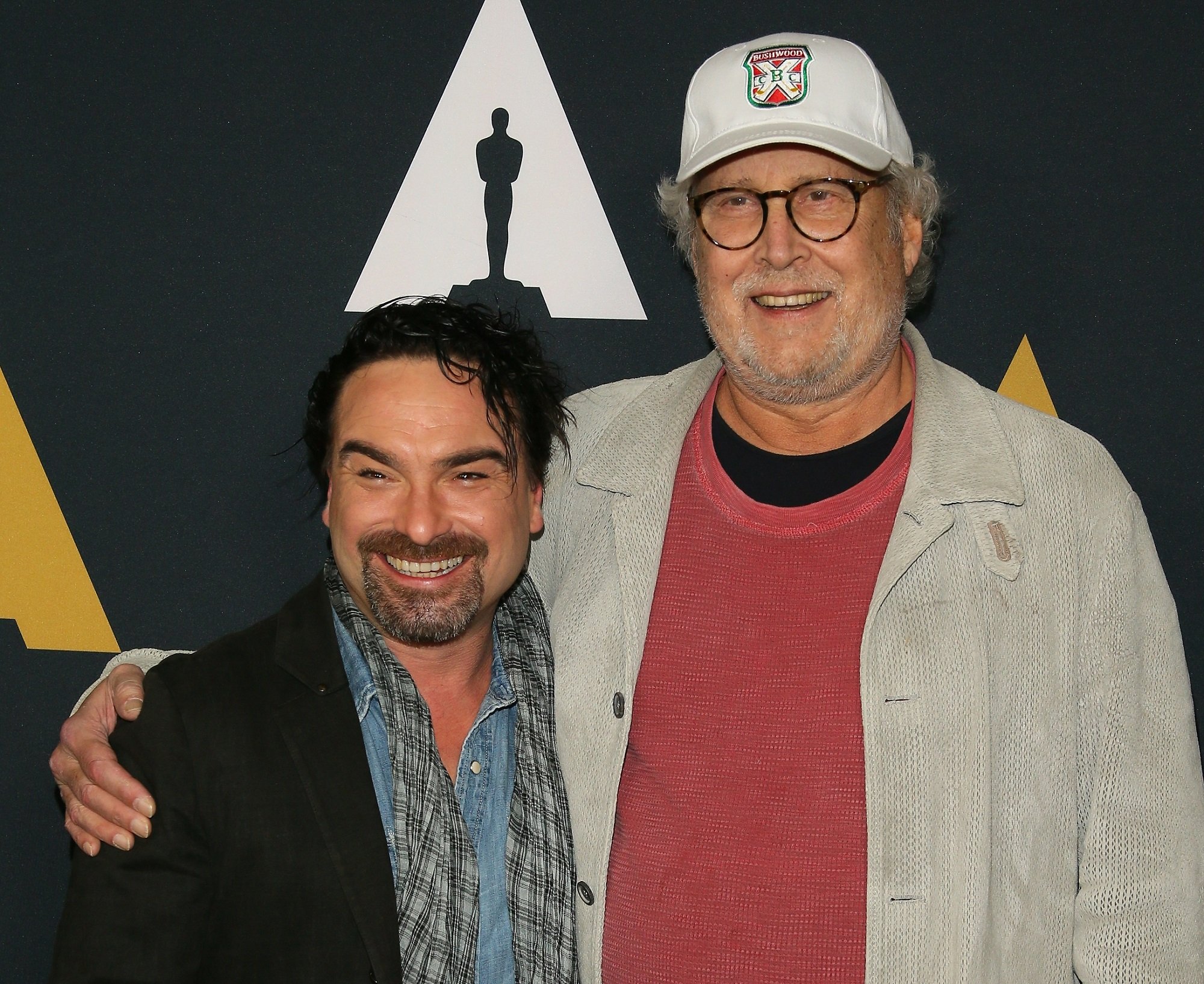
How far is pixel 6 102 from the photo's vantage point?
2.44 m

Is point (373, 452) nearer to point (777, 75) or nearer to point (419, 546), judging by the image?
point (419, 546)

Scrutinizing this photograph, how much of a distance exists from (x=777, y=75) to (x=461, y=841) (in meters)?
1.27

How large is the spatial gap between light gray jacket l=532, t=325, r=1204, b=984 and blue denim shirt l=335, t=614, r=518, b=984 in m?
0.13

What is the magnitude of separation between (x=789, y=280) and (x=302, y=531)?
117cm

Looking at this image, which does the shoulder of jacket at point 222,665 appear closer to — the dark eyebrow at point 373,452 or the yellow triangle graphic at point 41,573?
the dark eyebrow at point 373,452

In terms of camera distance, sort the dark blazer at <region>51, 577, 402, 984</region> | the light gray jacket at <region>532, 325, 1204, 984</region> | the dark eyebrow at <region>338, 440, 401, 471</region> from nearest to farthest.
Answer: the dark blazer at <region>51, 577, 402, 984</region>, the light gray jacket at <region>532, 325, 1204, 984</region>, the dark eyebrow at <region>338, 440, 401, 471</region>

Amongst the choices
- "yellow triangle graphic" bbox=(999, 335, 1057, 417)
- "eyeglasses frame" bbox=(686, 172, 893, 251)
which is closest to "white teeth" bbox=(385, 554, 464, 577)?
"eyeglasses frame" bbox=(686, 172, 893, 251)

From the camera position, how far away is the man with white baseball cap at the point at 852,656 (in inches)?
71.3

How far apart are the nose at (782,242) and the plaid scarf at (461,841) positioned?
0.75m

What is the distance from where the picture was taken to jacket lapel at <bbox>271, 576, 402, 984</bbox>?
5.63ft

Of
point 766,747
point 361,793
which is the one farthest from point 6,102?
point 766,747

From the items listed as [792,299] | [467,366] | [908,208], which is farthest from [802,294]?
[467,366]

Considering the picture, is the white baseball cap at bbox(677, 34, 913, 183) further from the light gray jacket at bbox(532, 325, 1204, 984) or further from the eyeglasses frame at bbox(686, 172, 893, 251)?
the light gray jacket at bbox(532, 325, 1204, 984)

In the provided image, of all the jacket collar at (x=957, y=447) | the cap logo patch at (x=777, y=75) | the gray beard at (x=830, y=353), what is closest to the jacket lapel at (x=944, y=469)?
the jacket collar at (x=957, y=447)
